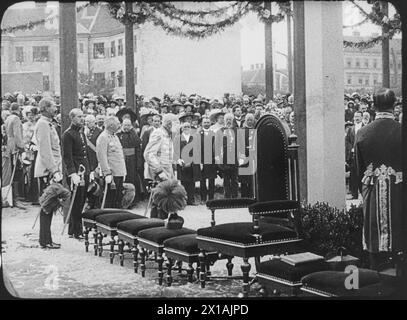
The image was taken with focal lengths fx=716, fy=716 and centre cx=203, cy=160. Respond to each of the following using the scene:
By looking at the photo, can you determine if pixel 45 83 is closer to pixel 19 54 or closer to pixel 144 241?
pixel 19 54

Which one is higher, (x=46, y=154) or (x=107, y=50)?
(x=107, y=50)

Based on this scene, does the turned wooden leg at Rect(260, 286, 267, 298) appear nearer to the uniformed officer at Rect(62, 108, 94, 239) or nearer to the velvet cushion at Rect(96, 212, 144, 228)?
the velvet cushion at Rect(96, 212, 144, 228)

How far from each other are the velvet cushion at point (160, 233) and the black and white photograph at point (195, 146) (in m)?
0.01

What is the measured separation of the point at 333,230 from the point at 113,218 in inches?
57.5

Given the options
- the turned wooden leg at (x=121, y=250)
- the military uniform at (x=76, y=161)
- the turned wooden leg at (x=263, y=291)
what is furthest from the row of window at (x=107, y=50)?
→ the turned wooden leg at (x=263, y=291)

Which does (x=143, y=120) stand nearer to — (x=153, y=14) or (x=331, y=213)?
(x=153, y=14)

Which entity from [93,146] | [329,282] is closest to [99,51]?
[93,146]

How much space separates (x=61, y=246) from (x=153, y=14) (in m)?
1.59

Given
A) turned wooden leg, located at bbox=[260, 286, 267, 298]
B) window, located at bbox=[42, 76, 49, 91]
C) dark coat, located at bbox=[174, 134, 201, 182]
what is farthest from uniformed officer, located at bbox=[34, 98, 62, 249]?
turned wooden leg, located at bbox=[260, 286, 267, 298]

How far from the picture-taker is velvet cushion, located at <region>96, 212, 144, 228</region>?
15.9ft

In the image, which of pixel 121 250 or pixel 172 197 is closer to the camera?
pixel 172 197

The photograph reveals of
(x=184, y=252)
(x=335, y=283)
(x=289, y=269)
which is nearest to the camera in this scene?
(x=335, y=283)

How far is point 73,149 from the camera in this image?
4.78 metres

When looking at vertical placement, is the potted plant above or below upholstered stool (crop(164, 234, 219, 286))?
above
